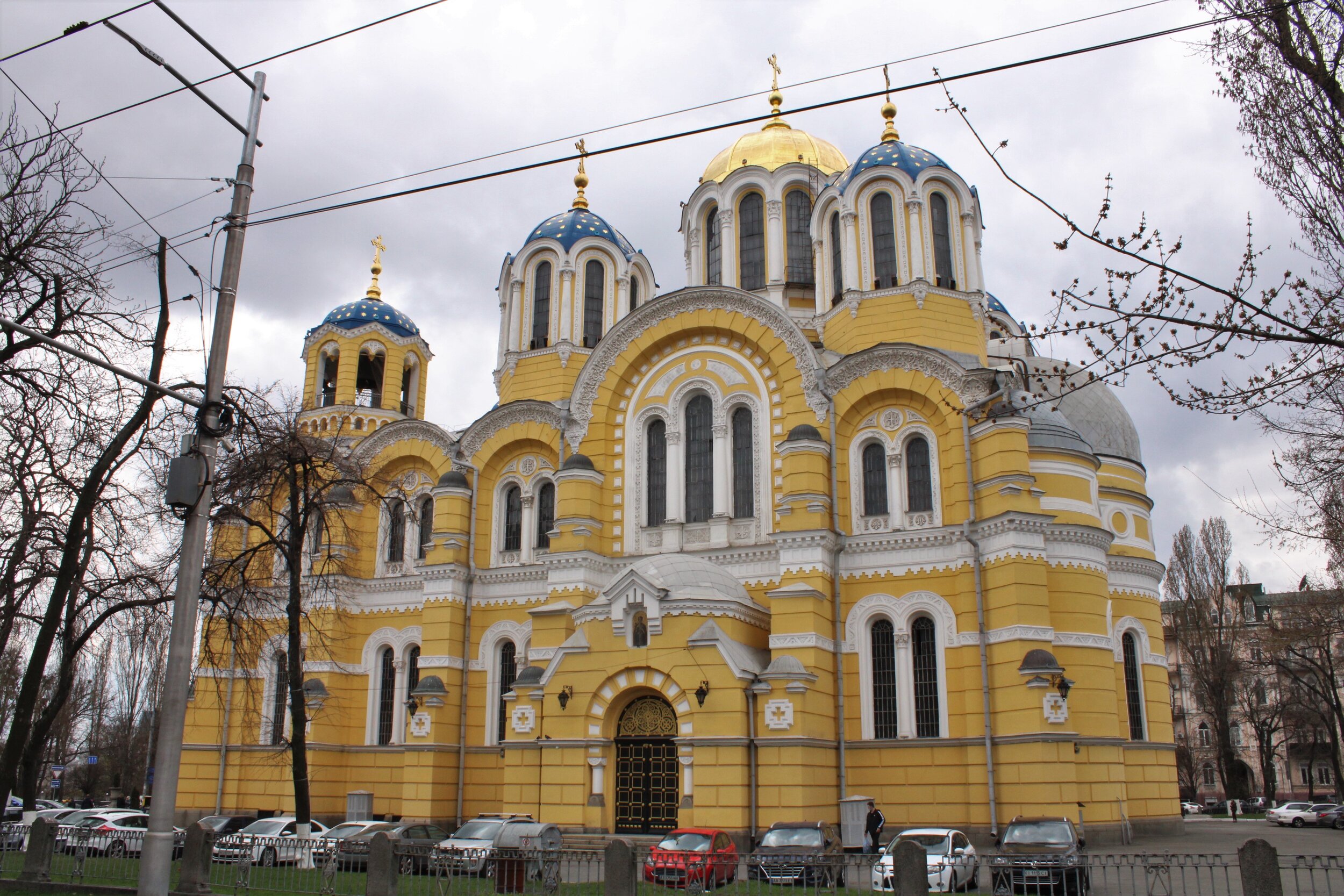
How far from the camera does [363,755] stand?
99.2 feet

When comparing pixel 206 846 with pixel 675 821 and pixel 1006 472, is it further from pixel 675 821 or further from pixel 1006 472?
pixel 1006 472

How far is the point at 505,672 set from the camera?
2955 cm

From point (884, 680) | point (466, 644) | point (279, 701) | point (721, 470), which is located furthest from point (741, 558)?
point (279, 701)

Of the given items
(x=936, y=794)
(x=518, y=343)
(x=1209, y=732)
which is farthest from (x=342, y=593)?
(x=1209, y=732)

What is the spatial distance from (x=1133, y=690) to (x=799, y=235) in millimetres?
15931

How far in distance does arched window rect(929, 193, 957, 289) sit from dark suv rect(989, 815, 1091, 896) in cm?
1467

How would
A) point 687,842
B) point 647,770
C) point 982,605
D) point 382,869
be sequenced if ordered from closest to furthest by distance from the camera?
point 382,869
point 687,842
point 647,770
point 982,605

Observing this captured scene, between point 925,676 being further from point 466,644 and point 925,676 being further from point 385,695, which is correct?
point 385,695

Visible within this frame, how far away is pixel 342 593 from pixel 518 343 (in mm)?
A: 9180

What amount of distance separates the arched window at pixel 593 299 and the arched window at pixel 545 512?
16.4 feet

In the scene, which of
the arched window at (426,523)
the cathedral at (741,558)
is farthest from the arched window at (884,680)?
the arched window at (426,523)

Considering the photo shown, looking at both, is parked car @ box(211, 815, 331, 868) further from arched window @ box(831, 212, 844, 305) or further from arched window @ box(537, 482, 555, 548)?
arched window @ box(831, 212, 844, 305)

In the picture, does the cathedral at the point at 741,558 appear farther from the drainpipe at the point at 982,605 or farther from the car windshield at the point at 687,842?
the car windshield at the point at 687,842

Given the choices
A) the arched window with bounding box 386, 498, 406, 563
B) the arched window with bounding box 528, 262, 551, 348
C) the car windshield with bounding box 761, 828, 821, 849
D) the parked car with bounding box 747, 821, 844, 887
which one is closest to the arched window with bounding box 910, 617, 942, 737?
the parked car with bounding box 747, 821, 844, 887
